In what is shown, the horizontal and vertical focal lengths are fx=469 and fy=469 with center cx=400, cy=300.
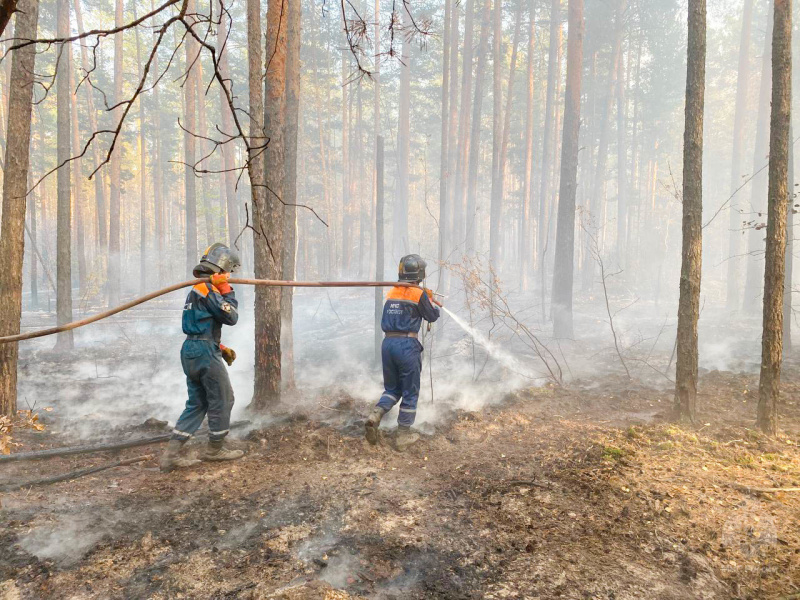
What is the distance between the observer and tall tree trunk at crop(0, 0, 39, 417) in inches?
230

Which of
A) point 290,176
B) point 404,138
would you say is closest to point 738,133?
point 404,138

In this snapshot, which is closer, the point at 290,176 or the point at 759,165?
the point at 290,176

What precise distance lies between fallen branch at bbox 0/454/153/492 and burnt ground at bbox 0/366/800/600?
8cm

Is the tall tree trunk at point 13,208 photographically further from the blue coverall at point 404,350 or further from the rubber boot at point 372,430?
the blue coverall at point 404,350

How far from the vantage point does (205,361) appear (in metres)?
4.96

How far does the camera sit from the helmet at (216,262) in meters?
4.97

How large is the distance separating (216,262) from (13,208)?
305cm

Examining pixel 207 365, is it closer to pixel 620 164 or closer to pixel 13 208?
pixel 13 208

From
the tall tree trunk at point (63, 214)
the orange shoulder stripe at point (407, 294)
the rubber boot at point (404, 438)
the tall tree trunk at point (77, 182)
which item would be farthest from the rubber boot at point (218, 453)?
the tall tree trunk at point (77, 182)

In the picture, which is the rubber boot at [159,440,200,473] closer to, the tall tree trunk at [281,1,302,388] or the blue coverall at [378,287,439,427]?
the blue coverall at [378,287,439,427]

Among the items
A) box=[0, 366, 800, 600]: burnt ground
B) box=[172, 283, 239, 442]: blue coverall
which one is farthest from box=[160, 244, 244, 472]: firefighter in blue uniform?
box=[0, 366, 800, 600]: burnt ground

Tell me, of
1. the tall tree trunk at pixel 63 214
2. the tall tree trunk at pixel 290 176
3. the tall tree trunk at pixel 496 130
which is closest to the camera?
the tall tree trunk at pixel 290 176

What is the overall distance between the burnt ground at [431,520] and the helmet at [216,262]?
2056 millimetres

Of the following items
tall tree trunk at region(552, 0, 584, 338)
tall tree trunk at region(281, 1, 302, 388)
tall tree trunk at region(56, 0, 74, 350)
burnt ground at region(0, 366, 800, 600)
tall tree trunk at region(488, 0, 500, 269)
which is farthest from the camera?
tall tree trunk at region(488, 0, 500, 269)
